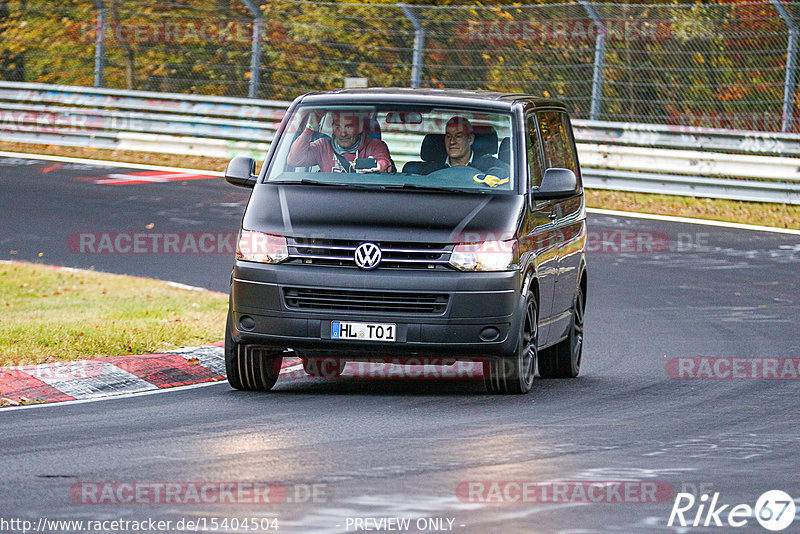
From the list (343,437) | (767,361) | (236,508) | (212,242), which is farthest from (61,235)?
(236,508)

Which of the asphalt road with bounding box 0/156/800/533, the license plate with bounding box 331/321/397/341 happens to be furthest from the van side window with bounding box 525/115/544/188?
the license plate with bounding box 331/321/397/341

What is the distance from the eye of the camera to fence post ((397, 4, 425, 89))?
998 inches

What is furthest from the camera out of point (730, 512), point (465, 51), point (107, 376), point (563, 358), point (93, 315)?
point (465, 51)

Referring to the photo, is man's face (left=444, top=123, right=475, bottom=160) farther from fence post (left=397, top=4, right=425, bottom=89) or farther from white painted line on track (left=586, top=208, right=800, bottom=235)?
fence post (left=397, top=4, right=425, bottom=89)

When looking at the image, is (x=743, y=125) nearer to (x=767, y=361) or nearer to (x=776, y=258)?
(x=776, y=258)

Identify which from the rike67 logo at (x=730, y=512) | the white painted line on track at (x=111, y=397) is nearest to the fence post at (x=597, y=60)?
the white painted line on track at (x=111, y=397)

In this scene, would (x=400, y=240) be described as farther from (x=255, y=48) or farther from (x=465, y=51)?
(x=255, y=48)

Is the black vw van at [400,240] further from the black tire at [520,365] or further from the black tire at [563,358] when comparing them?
the black tire at [563,358]

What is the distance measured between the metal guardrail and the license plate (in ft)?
45.1

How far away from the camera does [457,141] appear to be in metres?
10.5

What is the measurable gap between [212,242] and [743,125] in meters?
8.96

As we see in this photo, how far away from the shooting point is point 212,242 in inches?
747

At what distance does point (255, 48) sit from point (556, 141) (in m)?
16.0

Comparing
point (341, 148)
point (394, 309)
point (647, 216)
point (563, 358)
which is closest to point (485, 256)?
point (394, 309)
